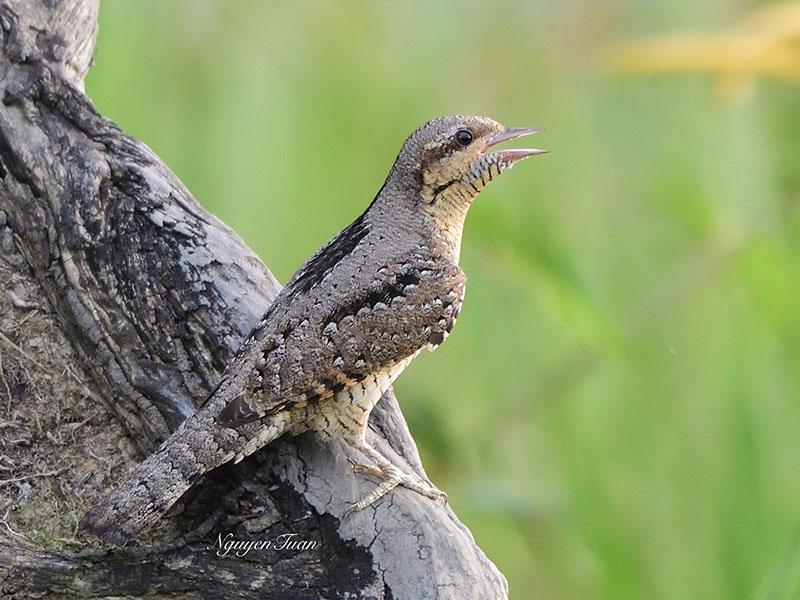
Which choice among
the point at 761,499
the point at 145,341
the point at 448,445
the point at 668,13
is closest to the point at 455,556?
the point at 145,341

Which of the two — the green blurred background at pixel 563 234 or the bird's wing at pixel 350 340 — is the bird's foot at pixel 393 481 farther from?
the green blurred background at pixel 563 234

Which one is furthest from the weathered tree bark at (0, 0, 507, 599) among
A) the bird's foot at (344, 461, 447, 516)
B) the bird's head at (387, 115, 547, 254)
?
the bird's head at (387, 115, 547, 254)

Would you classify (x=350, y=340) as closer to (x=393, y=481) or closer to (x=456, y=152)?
(x=393, y=481)

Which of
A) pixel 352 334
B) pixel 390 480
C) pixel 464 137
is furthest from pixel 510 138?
pixel 390 480

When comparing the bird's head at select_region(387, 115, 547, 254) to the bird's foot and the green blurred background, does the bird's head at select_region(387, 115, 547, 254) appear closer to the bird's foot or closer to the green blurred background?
the bird's foot

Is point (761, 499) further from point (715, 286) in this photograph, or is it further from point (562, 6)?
point (562, 6)

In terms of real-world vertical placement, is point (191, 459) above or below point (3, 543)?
above
